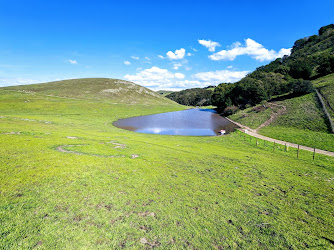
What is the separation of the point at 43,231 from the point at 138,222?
142 inches

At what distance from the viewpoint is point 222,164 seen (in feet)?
54.9

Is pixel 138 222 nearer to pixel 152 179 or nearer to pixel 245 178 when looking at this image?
pixel 152 179

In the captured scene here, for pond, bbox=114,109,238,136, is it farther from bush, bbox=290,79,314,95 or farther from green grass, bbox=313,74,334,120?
bush, bbox=290,79,314,95

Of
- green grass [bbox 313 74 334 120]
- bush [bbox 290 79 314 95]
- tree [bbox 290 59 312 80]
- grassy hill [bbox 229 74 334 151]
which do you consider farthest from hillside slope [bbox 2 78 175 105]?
green grass [bbox 313 74 334 120]

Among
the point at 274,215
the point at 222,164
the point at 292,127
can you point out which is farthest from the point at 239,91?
the point at 274,215

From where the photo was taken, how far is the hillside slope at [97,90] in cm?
12332

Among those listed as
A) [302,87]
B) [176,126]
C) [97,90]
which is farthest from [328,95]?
[97,90]

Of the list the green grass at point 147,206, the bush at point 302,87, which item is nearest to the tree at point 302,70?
the bush at point 302,87

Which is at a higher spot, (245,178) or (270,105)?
(270,105)

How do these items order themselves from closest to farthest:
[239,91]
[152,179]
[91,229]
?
[91,229] < [152,179] < [239,91]

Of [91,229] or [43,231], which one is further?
[91,229]

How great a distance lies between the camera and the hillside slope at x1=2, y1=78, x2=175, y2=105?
123319 millimetres

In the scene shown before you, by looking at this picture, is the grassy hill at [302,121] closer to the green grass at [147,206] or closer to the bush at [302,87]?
the bush at [302,87]

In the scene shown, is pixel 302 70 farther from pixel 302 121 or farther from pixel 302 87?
pixel 302 121
